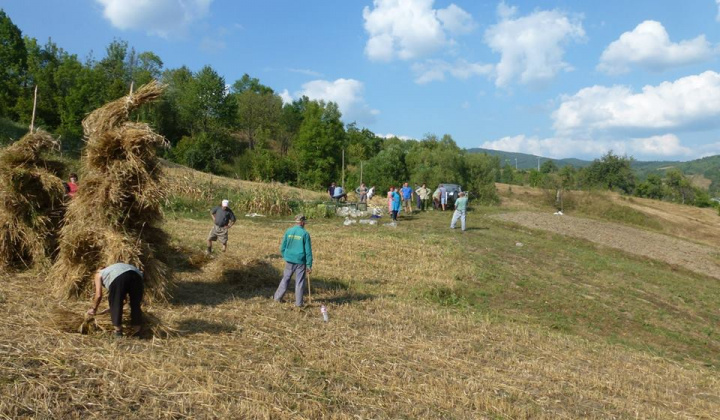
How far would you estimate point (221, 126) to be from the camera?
241 ft

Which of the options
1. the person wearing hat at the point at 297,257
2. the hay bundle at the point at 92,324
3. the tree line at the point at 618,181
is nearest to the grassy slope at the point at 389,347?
the hay bundle at the point at 92,324

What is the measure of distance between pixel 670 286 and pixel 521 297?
271 inches

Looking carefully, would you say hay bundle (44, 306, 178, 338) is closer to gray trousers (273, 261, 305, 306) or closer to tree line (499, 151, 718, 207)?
gray trousers (273, 261, 305, 306)

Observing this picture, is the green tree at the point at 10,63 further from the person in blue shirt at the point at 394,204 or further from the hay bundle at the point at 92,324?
the hay bundle at the point at 92,324

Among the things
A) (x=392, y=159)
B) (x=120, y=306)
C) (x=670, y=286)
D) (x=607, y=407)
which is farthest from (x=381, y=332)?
(x=392, y=159)

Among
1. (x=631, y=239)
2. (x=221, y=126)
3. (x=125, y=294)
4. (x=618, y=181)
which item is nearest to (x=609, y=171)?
(x=618, y=181)

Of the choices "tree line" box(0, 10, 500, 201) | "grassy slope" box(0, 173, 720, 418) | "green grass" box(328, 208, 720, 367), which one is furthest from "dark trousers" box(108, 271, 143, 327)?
"tree line" box(0, 10, 500, 201)

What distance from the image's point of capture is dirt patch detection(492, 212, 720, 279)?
2298 cm

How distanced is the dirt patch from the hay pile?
2122 cm

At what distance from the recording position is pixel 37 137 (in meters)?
10.6

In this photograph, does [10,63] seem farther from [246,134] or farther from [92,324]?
[92,324]

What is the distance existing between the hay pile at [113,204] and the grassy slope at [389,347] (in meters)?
0.66

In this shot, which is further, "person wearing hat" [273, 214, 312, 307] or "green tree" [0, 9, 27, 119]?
"green tree" [0, 9, 27, 119]

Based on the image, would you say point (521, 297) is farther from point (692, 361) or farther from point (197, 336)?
point (197, 336)
